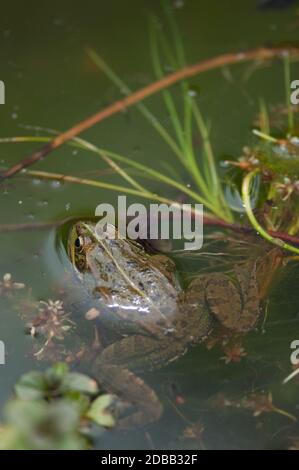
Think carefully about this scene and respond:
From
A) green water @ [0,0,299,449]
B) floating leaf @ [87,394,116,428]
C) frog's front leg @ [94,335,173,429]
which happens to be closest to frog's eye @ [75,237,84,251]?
green water @ [0,0,299,449]

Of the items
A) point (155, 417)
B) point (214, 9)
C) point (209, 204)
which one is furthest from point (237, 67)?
point (155, 417)

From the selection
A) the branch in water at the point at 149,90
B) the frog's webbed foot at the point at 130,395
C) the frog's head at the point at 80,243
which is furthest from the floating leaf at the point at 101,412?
the branch in water at the point at 149,90


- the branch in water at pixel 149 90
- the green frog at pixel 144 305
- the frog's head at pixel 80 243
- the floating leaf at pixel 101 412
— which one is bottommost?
the floating leaf at pixel 101 412

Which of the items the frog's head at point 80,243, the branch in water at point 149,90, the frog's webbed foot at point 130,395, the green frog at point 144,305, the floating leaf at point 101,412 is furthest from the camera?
the branch in water at point 149,90

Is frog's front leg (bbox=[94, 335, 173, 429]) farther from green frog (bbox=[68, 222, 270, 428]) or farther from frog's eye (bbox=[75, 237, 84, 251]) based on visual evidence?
frog's eye (bbox=[75, 237, 84, 251])

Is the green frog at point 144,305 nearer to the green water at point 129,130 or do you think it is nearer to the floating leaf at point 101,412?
the green water at point 129,130

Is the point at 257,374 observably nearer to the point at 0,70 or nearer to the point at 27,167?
the point at 27,167

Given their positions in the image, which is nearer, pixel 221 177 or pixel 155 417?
pixel 155 417

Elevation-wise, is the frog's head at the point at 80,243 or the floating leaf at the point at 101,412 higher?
the frog's head at the point at 80,243
